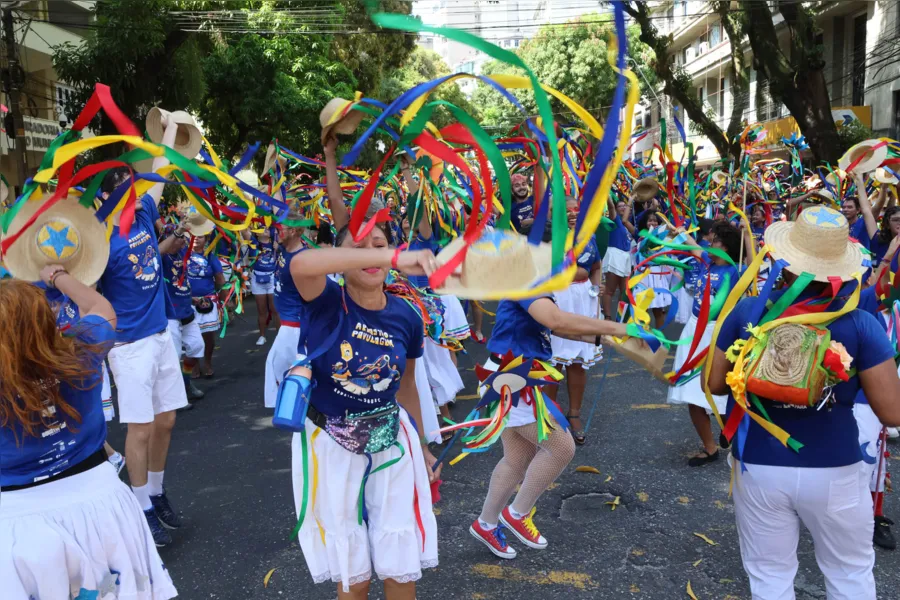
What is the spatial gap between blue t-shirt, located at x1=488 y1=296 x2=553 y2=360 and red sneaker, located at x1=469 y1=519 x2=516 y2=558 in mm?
870

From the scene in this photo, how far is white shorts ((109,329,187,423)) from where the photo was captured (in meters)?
3.78

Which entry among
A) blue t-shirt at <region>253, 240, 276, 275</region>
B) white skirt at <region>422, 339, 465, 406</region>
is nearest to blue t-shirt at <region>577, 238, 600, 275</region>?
white skirt at <region>422, 339, 465, 406</region>

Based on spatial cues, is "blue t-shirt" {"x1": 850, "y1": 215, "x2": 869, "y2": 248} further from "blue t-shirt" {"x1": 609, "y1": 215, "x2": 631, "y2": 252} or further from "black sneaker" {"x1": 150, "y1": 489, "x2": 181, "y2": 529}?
"black sneaker" {"x1": 150, "y1": 489, "x2": 181, "y2": 529}

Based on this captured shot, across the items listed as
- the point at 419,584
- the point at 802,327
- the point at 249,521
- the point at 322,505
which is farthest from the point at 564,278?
the point at 249,521

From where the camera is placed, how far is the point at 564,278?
167 centimetres

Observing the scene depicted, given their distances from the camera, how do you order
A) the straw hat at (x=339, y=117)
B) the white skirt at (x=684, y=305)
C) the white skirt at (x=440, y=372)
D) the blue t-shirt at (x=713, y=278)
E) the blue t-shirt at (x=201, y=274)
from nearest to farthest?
the straw hat at (x=339, y=117) < the blue t-shirt at (x=713, y=278) < the white skirt at (x=440, y=372) < the blue t-shirt at (x=201, y=274) < the white skirt at (x=684, y=305)

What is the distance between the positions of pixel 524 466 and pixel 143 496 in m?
1.99

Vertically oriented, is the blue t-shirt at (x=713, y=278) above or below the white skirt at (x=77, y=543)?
above

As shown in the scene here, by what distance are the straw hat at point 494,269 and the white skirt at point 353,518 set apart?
3.42 feet

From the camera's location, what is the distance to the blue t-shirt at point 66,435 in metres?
2.15

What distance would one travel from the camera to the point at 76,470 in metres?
2.29

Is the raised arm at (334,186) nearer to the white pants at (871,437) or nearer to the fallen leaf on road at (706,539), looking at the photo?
the fallen leaf on road at (706,539)

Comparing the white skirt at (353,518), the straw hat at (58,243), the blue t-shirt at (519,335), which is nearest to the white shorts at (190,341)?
the blue t-shirt at (519,335)

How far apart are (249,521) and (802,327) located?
309 centimetres
